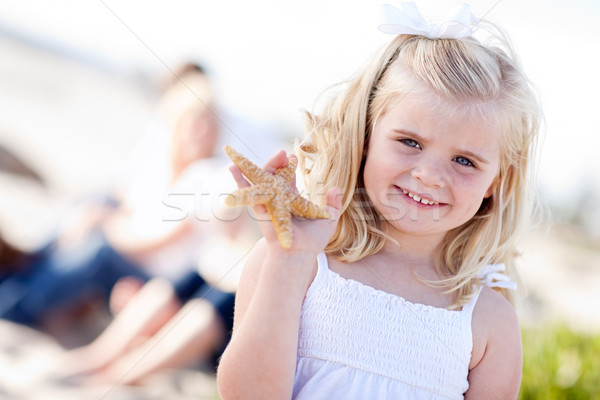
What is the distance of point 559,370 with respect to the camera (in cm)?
325

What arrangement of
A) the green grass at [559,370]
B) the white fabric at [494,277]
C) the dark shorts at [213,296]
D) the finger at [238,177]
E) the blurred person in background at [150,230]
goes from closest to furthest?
the finger at [238,177], the white fabric at [494,277], the green grass at [559,370], the dark shorts at [213,296], the blurred person in background at [150,230]

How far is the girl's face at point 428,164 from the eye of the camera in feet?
5.25

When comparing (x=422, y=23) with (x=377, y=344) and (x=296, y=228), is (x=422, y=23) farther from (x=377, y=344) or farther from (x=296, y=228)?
(x=377, y=344)

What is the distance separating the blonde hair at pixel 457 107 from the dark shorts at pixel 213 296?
6.65 feet

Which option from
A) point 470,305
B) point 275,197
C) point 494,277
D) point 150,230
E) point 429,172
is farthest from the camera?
point 150,230

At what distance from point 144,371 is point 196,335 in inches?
15.7

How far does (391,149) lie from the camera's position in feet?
5.39

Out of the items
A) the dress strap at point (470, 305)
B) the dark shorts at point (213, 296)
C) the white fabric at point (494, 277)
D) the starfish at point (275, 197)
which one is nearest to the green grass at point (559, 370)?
the white fabric at point (494, 277)

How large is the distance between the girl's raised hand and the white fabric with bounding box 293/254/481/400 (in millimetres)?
241

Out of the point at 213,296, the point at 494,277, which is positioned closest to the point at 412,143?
the point at 494,277

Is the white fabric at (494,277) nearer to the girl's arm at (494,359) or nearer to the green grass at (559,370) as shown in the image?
the girl's arm at (494,359)

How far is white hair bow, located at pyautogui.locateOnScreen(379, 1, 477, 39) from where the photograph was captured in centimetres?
175

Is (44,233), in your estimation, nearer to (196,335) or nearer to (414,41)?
(196,335)

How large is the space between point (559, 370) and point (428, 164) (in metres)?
2.23
